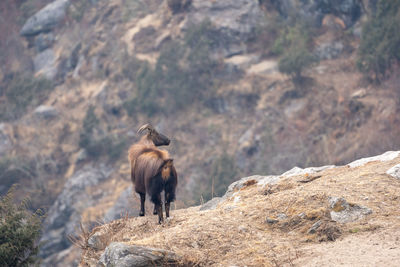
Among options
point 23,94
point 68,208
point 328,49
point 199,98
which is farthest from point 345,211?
point 23,94

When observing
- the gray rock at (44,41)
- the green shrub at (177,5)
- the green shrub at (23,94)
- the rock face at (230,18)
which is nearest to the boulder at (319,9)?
the rock face at (230,18)

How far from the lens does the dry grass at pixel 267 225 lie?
6.63 meters

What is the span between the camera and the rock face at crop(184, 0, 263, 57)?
40.2 meters

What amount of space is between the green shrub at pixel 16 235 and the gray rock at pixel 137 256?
7.35 feet

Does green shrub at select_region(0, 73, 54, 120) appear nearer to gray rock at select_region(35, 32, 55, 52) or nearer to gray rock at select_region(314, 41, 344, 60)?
gray rock at select_region(35, 32, 55, 52)

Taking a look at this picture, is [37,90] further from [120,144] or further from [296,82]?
[296,82]

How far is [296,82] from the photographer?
3500 centimetres

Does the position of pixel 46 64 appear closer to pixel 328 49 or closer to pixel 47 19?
pixel 47 19

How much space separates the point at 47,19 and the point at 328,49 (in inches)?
1151

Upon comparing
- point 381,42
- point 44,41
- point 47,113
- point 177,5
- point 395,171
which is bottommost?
point 47,113

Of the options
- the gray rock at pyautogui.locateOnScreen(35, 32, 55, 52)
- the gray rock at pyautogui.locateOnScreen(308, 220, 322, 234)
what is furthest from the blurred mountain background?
the gray rock at pyautogui.locateOnScreen(308, 220, 322, 234)

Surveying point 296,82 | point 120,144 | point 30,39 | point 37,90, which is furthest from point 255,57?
point 30,39

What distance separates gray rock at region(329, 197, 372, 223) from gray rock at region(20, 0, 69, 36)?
48.2 m

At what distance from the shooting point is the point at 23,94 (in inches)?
1735
